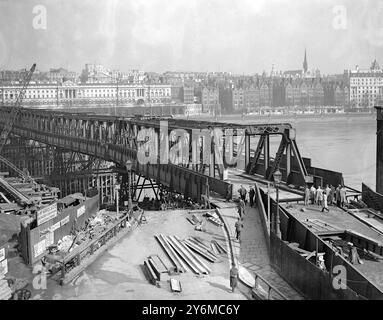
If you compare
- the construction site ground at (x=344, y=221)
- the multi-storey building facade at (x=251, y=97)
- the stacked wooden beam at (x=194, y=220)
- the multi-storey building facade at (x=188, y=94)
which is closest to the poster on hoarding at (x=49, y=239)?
the stacked wooden beam at (x=194, y=220)

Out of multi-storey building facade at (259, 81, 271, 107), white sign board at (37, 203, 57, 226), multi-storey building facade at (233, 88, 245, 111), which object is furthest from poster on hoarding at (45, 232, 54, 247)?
multi-storey building facade at (259, 81, 271, 107)

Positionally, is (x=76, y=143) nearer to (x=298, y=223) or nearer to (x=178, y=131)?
(x=178, y=131)

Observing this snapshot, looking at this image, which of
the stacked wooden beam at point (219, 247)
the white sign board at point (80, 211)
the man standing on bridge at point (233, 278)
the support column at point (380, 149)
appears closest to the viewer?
the man standing on bridge at point (233, 278)

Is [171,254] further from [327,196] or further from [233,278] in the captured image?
[327,196]

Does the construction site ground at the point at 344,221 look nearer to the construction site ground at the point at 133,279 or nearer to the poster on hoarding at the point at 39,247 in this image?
the construction site ground at the point at 133,279

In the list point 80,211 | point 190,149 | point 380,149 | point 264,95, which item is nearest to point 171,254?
point 80,211

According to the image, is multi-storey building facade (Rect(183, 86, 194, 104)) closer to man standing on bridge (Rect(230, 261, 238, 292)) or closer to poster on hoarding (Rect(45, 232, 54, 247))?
poster on hoarding (Rect(45, 232, 54, 247))

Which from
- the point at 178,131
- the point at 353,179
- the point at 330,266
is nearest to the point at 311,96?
the point at 353,179
